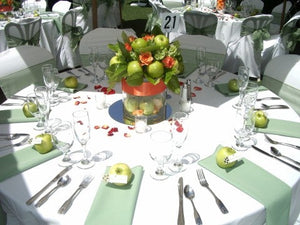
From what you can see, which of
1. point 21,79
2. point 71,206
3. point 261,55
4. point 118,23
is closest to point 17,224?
point 71,206

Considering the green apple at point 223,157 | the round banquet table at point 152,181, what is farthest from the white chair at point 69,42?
the green apple at point 223,157

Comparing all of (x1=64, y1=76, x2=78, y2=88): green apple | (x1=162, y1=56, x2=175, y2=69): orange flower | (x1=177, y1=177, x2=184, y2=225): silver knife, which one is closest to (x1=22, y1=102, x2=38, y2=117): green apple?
(x1=64, y1=76, x2=78, y2=88): green apple

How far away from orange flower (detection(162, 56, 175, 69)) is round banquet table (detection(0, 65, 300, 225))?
1.18ft

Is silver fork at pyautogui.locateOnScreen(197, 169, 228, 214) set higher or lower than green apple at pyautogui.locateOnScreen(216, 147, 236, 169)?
lower

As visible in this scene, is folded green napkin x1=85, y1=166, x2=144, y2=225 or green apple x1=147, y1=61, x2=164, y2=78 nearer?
folded green napkin x1=85, y1=166, x2=144, y2=225

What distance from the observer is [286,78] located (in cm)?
242

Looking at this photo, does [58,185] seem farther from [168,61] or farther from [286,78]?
[286,78]

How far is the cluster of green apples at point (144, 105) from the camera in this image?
175 cm

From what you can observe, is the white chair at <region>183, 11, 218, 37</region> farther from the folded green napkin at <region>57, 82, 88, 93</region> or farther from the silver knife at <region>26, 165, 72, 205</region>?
the silver knife at <region>26, 165, 72, 205</region>

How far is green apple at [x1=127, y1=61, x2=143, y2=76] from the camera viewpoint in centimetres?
159

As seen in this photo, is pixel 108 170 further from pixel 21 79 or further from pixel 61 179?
pixel 21 79

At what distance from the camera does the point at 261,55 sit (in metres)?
4.79

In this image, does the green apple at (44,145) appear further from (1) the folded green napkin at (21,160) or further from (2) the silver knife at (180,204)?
(2) the silver knife at (180,204)

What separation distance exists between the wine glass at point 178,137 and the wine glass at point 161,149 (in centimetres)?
7
